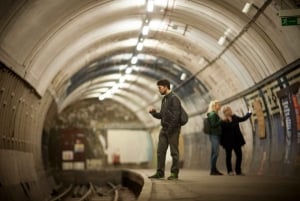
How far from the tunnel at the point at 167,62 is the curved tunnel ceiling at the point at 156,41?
0.04m

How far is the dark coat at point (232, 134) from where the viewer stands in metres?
13.2

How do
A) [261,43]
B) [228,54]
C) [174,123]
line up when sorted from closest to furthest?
[174,123]
[261,43]
[228,54]

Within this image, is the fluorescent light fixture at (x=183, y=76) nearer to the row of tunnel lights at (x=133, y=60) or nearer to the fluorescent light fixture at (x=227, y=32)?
the row of tunnel lights at (x=133, y=60)

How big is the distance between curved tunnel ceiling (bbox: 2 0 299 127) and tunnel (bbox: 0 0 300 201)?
38 mm

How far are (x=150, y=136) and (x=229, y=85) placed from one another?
16938 millimetres

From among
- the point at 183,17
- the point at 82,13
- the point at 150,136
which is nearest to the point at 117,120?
the point at 150,136

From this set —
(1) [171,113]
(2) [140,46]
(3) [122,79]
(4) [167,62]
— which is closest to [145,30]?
(2) [140,46]

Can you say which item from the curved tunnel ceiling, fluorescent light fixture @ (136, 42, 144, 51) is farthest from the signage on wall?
fluorescent light fixture @ (136, 42, 144, 51)

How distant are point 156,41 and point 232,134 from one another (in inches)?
241

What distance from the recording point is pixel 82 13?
12156 millimetres

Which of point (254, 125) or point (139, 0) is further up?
point (139, 0)

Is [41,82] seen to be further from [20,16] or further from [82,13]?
[20,16]

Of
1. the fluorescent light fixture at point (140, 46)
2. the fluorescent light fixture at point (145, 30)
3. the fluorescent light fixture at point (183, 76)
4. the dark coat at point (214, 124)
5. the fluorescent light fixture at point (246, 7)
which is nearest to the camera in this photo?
the fluorescent light fixture at point (246, 7)

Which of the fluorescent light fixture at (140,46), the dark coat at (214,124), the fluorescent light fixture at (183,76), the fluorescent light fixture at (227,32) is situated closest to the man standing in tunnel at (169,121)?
the dark coat at (214,124)
